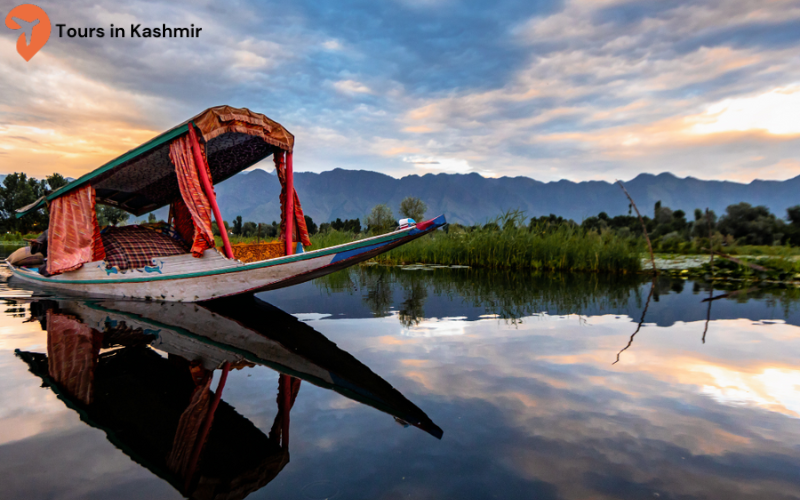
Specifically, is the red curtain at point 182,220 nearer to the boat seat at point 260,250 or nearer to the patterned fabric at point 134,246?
the patterned fabric at point 134,246

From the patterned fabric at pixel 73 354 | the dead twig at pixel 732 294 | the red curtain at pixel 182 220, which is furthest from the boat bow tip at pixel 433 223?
the red curtain at pixel 182 220

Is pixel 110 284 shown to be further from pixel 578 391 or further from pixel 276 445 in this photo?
pixel 578 391

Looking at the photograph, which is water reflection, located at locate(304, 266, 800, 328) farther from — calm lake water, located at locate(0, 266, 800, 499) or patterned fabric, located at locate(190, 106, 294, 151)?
patterned fabric, located at locate(190, 106, 294, 151)

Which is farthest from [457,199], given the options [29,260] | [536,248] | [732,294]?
[29,260]

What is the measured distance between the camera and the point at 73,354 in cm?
364

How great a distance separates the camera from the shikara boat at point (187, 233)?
5398mm

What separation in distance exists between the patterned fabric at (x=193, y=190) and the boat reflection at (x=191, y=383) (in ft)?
3.36

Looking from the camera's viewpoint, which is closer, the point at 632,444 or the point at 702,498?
the point at 702,498

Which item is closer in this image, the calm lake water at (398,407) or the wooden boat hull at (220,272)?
the calm lake water at (398,407)

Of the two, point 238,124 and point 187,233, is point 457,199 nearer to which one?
point 187,233

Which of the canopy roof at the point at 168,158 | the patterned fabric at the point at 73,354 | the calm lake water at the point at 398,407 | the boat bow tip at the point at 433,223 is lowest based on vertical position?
the calm lake water at the point at 398,407

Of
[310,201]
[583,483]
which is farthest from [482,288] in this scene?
[310,201]

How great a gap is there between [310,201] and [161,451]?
188 metres

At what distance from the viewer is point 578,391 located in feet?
9.55
